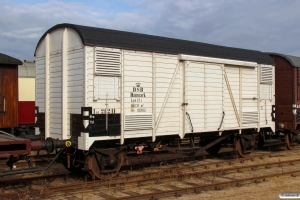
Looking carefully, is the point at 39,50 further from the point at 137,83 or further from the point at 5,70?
the point at 5,70

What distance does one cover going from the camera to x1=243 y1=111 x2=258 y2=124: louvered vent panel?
42.7 feet

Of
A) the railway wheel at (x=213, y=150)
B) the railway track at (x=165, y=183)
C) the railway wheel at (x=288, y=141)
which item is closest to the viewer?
the railway track at (x=165, y=183)

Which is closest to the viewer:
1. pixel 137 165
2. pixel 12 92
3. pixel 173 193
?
pixel 173 193

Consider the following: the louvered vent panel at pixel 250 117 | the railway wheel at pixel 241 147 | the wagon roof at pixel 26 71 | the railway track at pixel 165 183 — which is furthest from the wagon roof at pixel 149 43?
the wagon roof at pixel 26 71

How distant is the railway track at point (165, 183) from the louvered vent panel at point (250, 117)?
1861mm

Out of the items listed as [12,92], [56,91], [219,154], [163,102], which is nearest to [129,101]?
[163,102]

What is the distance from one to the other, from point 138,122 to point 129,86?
102cm

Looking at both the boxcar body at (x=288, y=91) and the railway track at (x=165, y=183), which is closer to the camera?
the railway track at (x=165, y=183)

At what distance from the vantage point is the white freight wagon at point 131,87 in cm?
891

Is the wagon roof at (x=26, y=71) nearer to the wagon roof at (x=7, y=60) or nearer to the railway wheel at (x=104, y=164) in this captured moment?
the wagon roof at (x=7, y=60)

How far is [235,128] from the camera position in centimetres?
1270

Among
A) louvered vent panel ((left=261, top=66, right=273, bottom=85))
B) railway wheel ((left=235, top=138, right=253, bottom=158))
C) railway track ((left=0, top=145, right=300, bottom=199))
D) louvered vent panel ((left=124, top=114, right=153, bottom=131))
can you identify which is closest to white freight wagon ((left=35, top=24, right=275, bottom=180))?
louvered vent panel ((left=124, top=114, right=153, bottom=131))

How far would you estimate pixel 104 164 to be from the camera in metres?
9.34

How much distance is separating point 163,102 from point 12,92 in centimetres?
806
